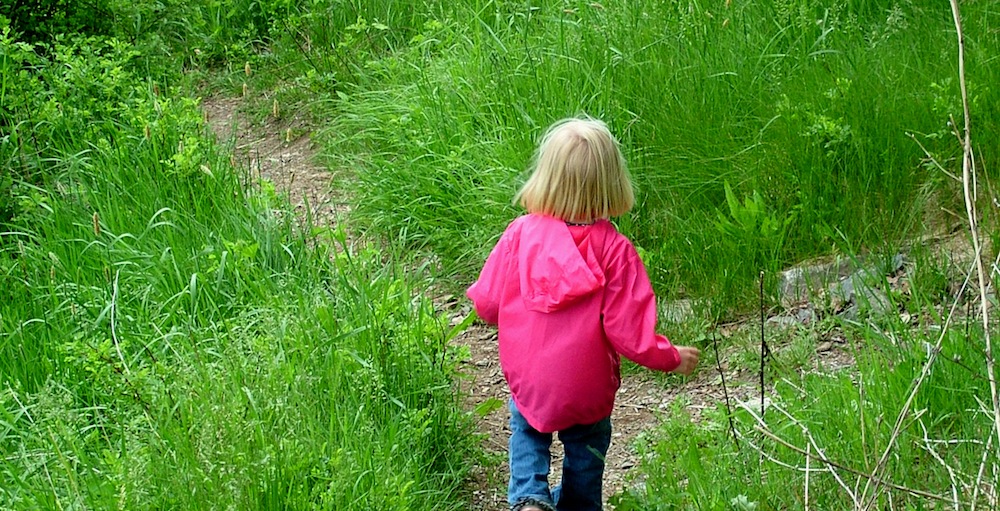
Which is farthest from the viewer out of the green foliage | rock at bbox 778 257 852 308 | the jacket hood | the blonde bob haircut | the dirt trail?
rock at bbox 778 257 852 308

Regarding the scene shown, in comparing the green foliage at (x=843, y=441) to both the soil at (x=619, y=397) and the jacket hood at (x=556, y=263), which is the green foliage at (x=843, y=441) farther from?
the jacket hood at (x=556, y=263)

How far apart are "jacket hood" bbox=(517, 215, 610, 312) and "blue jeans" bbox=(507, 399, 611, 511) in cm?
44

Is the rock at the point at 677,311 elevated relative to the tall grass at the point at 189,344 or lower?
lower

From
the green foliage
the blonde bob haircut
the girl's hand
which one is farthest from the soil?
the blonde bob haircut

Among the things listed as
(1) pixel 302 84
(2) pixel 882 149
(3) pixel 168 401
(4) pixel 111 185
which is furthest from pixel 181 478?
→ (1) pixel 302 84

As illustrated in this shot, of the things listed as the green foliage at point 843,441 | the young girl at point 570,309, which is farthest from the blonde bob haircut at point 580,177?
the green foliage at point 843,441

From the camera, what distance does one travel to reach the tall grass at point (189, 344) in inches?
132

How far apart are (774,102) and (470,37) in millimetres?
2166

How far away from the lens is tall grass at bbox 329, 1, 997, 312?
16.4 ft

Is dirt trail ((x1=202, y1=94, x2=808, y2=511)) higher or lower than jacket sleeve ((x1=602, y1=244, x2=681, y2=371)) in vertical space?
lower

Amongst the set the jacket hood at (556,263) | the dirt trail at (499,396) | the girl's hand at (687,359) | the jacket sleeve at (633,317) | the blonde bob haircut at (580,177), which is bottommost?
the dirt trail at (499,396)

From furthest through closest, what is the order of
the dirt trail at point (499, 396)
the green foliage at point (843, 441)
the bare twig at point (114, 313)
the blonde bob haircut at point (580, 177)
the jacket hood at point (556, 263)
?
the dirt trail at point (499, 396) < the bare twig at point (114, 313) < the blonde bob haircut at point (580, 177) < the jacket hood at point (556, 263) < the green foliage at point (843, 441)

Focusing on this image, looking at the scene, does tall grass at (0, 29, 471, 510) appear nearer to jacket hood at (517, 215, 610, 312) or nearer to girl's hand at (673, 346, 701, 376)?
jacket hood at (517, 215, 610, 312)

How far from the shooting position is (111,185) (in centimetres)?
566
